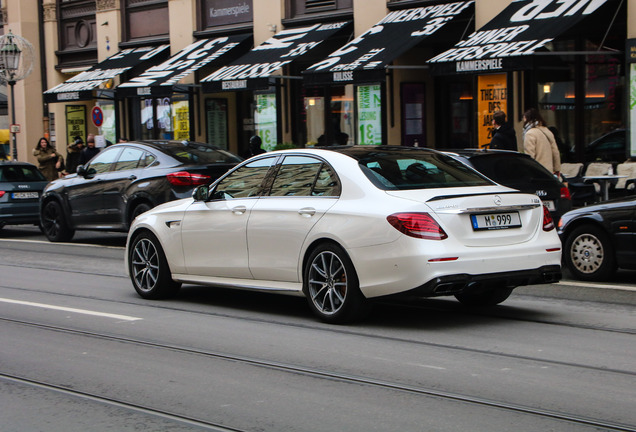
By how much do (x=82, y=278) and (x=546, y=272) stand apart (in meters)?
6.27

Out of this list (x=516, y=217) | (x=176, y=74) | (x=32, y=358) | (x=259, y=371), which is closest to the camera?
(x=259, y=371)

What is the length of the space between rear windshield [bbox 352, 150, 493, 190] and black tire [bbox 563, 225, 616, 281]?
2.89 metres

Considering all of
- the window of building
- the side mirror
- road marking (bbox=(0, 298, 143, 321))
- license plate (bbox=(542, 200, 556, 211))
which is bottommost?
road marking (bbox=(0, 298, 143, 321))

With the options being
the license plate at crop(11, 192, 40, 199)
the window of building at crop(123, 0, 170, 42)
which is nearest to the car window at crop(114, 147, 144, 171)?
the license plate at crop(11, 192, 40, 199)

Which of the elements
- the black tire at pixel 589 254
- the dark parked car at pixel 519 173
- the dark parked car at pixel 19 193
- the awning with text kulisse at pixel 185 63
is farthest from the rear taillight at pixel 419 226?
the awning with text kulisse at pixel 185 63

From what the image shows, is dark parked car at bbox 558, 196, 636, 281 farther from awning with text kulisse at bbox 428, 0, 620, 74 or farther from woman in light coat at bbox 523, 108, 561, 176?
awning with text kulisse at bbox 428, 0, 620, 74

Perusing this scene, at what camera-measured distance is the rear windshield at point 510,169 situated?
11.1 m

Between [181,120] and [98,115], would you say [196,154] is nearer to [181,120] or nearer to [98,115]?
[181,120]

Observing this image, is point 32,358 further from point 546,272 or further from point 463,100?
point 463,100

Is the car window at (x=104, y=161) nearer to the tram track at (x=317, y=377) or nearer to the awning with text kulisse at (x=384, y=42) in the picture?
the awning with text kulisse at (x=384, y=42)

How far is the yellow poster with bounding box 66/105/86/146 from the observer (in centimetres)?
3200

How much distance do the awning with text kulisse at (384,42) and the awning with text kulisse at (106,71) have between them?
26.5 feet

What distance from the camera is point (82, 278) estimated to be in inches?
475

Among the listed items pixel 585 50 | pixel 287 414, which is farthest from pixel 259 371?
pixel 585 50
